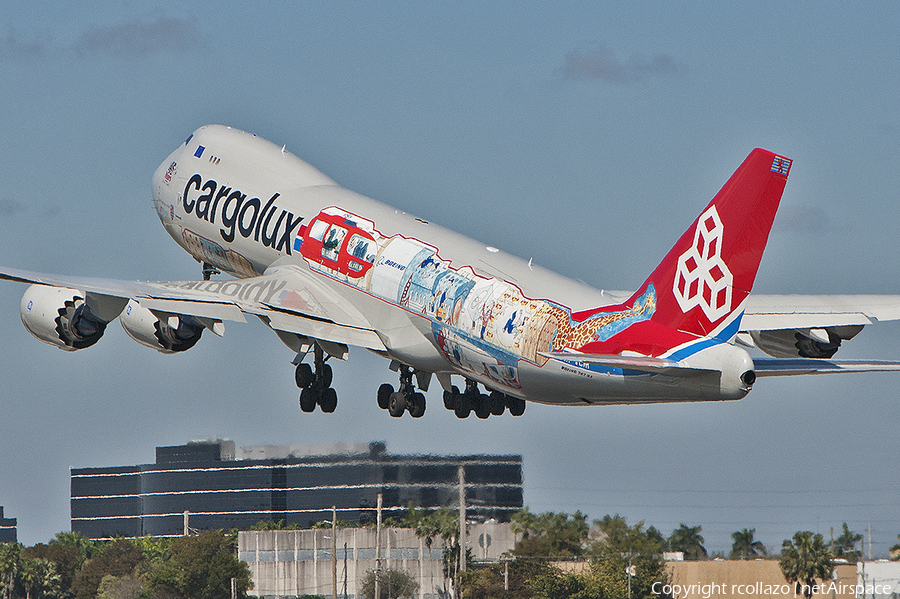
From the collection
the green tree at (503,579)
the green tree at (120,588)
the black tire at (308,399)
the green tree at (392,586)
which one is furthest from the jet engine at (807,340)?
the green tree at (120,588)

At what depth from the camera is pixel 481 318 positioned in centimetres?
4078

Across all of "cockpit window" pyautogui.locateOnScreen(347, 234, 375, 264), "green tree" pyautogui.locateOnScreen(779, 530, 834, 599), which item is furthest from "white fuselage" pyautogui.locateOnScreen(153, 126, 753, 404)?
"green tree" pyautogui.locateOnScreen(779, 530, 834, 599)

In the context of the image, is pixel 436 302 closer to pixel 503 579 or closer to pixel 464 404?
pixel 464 404

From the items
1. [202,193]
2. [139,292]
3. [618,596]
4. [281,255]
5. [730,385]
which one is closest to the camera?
[730,385]

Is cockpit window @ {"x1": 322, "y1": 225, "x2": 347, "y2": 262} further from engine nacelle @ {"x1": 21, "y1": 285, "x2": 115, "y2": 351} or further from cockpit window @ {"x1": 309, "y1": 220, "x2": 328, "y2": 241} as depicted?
engine nacelle @ {"x1": 21, "y1": 285, "x2": 115, "y2": 351}

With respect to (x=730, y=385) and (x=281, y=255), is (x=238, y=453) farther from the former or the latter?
(x=730, y=385)

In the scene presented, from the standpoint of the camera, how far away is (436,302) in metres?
42.6

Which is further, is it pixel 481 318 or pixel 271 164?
pixel 271 164

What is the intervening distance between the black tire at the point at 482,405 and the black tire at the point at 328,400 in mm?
4327

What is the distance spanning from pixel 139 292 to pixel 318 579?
52.3 meters

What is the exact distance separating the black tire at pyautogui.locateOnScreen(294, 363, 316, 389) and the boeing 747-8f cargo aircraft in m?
0.05

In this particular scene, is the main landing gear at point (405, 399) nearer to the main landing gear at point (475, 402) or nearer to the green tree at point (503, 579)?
the main landing gear at point (475, 402)

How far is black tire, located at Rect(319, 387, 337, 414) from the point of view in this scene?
1857 inches

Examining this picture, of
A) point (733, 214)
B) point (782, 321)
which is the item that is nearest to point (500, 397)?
point (782, 321)
